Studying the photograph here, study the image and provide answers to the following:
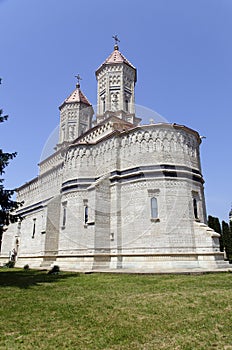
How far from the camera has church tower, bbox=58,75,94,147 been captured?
35125 millimetres

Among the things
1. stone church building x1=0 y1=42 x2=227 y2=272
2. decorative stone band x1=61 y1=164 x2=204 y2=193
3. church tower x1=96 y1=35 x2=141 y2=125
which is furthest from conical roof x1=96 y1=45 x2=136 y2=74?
decorative stone band x1=61 y1=164 x2=204 y2=193

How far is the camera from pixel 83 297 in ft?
30.8

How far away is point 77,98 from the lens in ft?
121

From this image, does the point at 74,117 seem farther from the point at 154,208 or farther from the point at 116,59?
the point at 154,208

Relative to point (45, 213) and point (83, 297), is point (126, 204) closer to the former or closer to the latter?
point (45, 213)

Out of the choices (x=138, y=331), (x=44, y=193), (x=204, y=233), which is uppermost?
(x=44, y=193)

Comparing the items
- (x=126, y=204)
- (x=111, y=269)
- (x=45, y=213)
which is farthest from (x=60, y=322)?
(x=45, y=213)

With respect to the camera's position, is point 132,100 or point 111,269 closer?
point 111,269

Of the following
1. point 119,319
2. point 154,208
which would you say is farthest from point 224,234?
point 119,319

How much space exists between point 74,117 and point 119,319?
32.1 metres

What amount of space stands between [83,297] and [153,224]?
1061cm

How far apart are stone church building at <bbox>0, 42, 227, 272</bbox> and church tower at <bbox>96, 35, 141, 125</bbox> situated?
1.80 metres

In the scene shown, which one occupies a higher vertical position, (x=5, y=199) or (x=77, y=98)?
(x=77, y=98)

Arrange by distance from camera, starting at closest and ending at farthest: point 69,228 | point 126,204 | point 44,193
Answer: point 126,204 < point 69,228 < point 44,193
